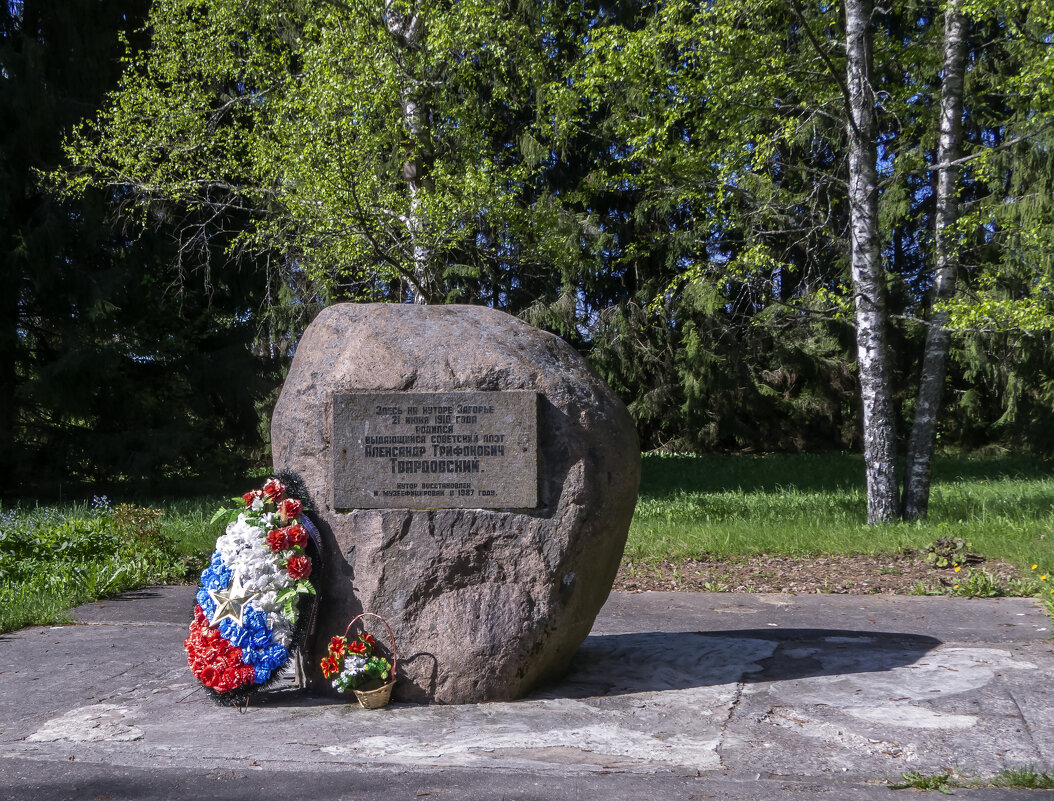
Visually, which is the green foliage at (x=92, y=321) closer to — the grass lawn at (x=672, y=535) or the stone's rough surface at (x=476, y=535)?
the grass lawn at (x=672, y=535)

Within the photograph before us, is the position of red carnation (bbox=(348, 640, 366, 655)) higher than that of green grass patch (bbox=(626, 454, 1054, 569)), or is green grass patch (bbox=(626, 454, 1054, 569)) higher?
red carnation (bbox=(348, 640, 366, 655))

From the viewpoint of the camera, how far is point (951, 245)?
10.4 meters

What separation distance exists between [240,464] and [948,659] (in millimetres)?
13907

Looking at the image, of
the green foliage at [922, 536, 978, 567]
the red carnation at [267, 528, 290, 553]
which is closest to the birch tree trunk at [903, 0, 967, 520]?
the green foliage at [922, 536, 978, 567]

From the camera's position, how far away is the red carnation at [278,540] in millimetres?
4707

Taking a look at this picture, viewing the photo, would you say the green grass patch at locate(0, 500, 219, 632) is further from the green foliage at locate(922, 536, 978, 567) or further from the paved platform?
the green foliage at locate(922, 536, 978, 567)

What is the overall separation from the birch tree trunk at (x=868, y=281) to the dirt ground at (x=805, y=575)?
5.02ft

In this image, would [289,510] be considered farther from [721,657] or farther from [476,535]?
[721,657]

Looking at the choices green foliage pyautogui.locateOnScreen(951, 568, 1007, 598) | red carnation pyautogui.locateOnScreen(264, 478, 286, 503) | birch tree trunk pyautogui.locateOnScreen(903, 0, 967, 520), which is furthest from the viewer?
birch tree trunk pyautogui.locateOnScreen(903, 0, 967, 520)

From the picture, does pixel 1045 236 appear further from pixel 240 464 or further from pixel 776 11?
pixel 240 464

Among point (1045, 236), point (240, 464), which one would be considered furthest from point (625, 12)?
point (240, 464)

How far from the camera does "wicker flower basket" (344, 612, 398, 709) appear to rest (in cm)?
468

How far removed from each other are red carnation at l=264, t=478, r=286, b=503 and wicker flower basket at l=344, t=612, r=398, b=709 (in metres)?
0.77

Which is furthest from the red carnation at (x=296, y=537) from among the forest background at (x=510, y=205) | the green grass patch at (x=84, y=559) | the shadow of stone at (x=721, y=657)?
the forest background at (x=510, y=205)
